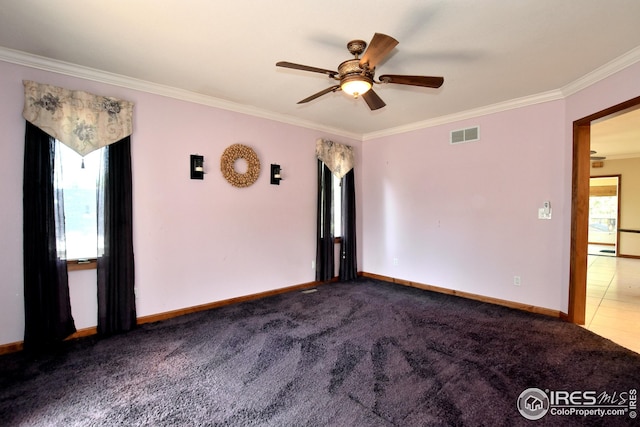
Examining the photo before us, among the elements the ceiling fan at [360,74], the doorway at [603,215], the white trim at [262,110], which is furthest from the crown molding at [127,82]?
the doorway at [603,215]

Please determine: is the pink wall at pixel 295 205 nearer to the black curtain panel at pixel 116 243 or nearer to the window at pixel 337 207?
the black curtain panel at pixel 116 243

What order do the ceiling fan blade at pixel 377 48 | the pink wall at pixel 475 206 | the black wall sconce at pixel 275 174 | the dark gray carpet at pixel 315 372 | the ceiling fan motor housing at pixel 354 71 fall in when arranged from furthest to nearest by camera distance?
the black wall sconce at pixel 275 174 → the pink wall at pixel 475 206 → the ceiling fan motor housing at pixel 354 71 → the dark gray carpet at pixel 315 372 → the ceiling fan blade at pixel 377 48

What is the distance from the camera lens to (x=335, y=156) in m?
4.84

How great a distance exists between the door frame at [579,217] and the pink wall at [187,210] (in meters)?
3.21

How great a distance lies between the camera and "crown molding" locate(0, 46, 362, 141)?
8.43 feet

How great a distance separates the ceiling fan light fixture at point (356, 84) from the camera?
2.16m

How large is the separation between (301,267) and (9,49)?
3764 mm

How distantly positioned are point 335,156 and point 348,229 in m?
1.21

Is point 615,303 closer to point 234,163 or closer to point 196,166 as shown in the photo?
point 234,163

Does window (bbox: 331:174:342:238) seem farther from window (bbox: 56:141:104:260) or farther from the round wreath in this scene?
window (bbox: 56:141:104:260)

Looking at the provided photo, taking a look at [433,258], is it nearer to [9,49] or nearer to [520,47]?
[520,47]

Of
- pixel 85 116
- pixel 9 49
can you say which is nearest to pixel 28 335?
pixel 85 116

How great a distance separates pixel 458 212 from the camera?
4211mm

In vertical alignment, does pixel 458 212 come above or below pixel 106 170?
below
